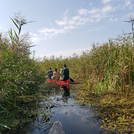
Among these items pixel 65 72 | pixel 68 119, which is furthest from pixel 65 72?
pixel 68 119

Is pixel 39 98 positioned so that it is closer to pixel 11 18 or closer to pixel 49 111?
pixel 49 111

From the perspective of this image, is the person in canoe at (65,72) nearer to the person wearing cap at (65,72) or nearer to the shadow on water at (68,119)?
the person wearing cap at (65,72)

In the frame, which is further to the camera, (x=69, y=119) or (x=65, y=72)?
(x=65, y=72)

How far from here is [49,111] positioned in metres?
3.91

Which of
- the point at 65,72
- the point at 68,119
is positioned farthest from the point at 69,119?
the point at 65,72

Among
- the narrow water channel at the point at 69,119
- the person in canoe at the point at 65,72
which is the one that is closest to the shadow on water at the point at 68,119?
the narrow water channel at the point at 69,119

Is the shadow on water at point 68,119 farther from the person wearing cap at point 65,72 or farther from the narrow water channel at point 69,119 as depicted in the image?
the person wearing cap at point 65,72

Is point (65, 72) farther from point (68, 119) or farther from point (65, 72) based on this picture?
point (68, 119)

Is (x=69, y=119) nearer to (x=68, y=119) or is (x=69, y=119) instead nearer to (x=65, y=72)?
(x=68, y=119)

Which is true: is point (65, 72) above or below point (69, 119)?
above

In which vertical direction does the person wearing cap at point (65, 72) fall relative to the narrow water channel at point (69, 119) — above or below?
above

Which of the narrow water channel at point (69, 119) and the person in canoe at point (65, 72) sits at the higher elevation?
the person in canoe at point (65, 72)

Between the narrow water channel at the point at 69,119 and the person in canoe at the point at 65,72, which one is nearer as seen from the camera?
the narrow water channel at the point at 69,119

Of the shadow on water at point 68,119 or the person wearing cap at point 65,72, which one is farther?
the person wearing cap at point 65,72
